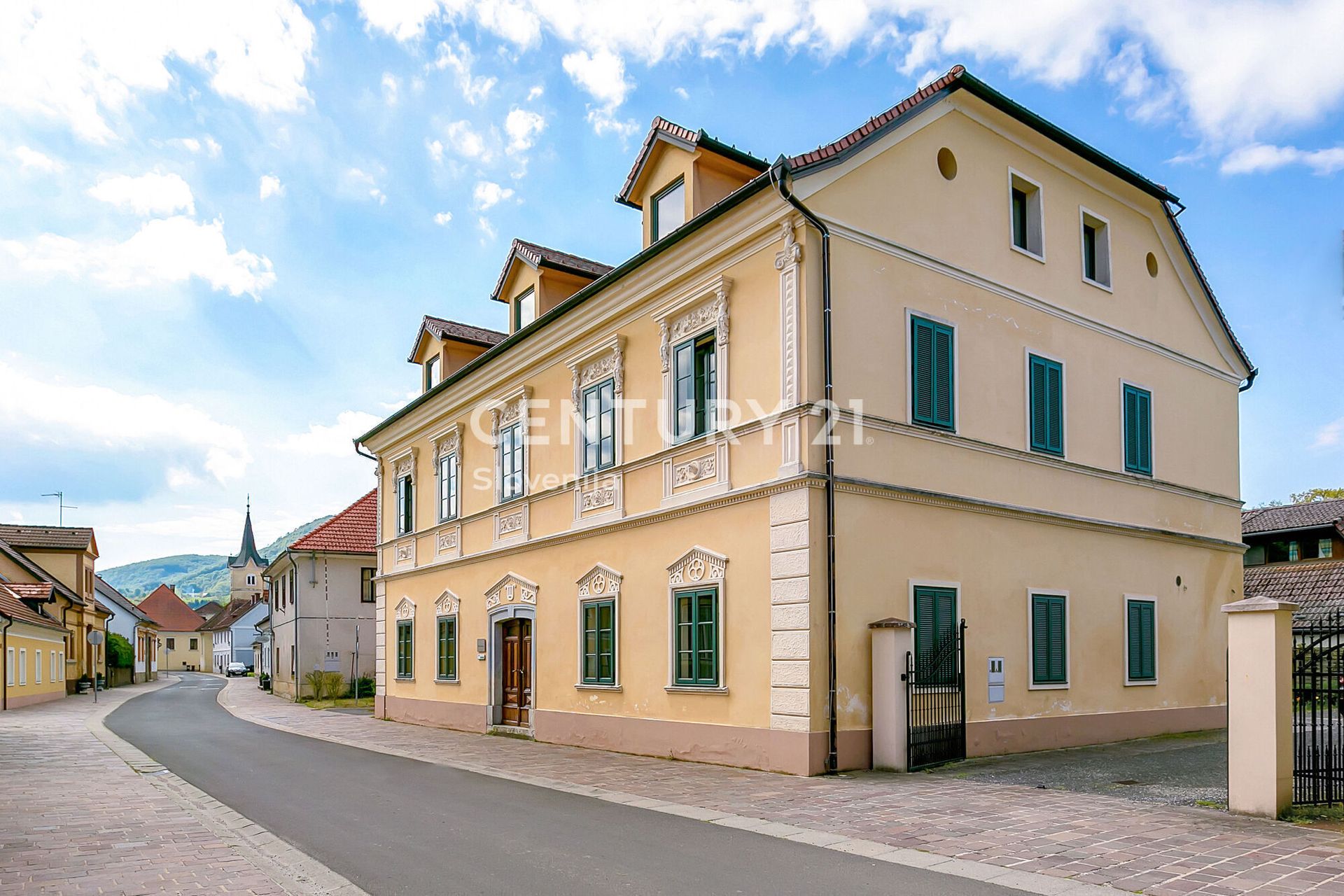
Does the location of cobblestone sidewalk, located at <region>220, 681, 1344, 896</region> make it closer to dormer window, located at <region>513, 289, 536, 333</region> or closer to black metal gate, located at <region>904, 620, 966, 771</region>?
black metal gate, located at <region>904, 620, 966, 771</region>

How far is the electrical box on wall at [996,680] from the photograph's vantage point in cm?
1612

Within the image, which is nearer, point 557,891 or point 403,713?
point 557,891

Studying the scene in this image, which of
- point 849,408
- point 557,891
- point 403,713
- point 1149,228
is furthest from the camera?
point 403,713

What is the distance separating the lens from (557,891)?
7934mm

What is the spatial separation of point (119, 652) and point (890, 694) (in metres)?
69.2

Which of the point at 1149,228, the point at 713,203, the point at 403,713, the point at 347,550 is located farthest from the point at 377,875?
the point at 347,550

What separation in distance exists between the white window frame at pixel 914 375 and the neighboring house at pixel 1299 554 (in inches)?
727

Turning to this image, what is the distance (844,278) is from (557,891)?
9791 mm

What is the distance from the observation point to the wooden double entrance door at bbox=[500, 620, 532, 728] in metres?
22.4

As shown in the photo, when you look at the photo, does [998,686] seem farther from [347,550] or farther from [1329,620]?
[347,550]

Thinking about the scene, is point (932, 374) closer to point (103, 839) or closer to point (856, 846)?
point (856, 846)

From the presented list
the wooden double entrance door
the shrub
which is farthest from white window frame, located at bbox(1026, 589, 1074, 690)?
the shrub

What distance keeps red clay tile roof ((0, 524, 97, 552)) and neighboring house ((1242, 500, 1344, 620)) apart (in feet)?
175

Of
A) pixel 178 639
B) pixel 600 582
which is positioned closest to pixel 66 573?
pixel 600 582
